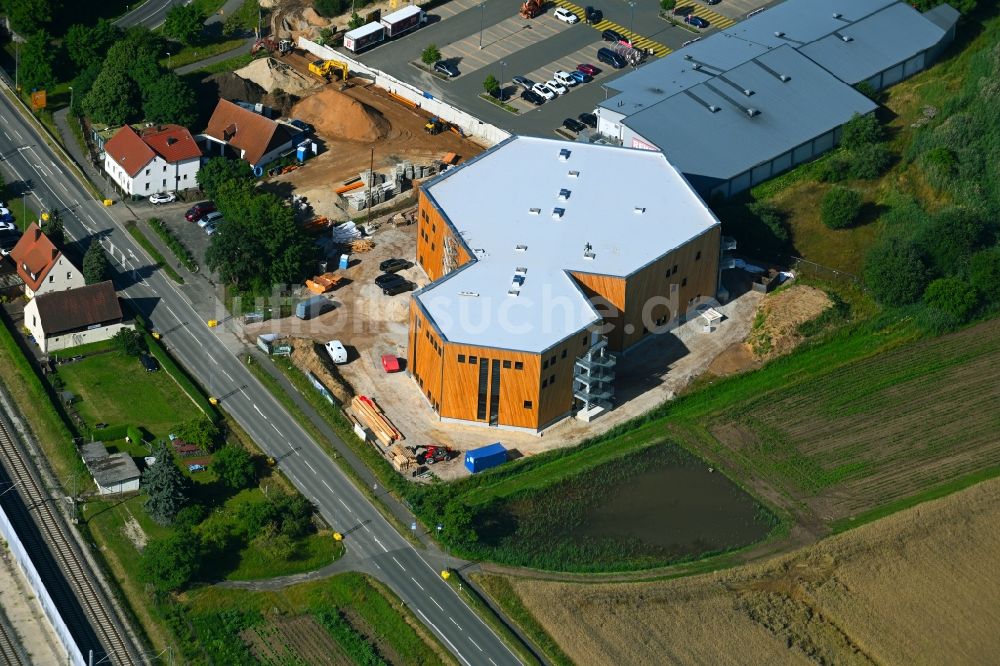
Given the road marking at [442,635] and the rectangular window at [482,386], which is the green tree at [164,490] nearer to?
the road marking at [442,635]

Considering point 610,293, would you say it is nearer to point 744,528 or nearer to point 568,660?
point 744,528

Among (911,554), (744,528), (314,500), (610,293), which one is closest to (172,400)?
(314,500)

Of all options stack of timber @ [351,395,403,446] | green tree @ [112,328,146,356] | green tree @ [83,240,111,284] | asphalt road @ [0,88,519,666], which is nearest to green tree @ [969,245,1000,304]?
stack of timber @ [351,395,403,446]

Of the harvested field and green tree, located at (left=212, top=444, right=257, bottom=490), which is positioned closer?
the harvested field

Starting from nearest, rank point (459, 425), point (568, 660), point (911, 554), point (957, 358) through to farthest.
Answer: point (568, 660) → point (911, 554) → point (459, 425) → point (957, 358)

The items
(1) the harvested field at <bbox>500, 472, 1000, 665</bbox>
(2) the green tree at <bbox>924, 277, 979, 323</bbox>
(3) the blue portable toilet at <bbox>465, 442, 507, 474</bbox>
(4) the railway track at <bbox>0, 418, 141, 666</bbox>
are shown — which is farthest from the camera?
(2) the green tree at <bbox>924, 277, 979, 323</bbox>

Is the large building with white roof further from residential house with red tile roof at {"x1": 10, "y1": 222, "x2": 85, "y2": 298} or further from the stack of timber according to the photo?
residential house with red tile roof at {"x1": 10, "y1": 222, "x2": 85, "y2": 298}
